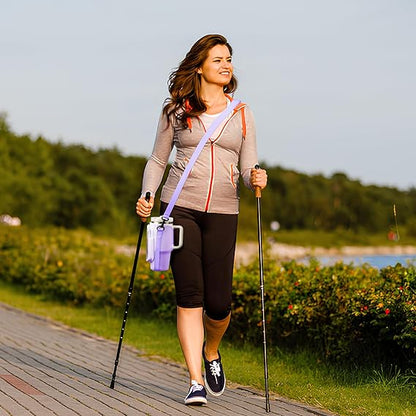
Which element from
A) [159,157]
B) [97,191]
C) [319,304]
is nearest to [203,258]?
[159,157]

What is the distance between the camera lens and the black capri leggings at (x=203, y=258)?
5723mm

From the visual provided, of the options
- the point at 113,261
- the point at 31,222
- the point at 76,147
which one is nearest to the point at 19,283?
the point at 113,261

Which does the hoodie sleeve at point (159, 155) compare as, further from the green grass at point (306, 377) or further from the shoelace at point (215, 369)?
the green grass at point (306, 377)

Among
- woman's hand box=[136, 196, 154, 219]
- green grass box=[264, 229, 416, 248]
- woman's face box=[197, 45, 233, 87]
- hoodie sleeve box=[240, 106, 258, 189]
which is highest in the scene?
green grass box=[264, 229, 416, 248]

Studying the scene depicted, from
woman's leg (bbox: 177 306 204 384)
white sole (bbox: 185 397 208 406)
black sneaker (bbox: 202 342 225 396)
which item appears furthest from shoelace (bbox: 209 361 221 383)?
white sole (bbox: 185 397 208 406)

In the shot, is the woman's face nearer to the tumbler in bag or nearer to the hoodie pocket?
the hoodie pocket

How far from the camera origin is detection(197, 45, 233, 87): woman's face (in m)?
5.83

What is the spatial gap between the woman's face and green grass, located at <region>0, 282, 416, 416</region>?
7.70ft

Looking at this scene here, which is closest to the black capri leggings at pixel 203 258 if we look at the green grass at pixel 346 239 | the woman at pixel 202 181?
the woman at pixel 202 181

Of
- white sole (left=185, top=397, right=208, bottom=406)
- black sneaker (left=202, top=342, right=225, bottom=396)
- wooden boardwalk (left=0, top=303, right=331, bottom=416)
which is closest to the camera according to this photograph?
wooden boardwalk (left=0, top=303, right=331, bottom=416)

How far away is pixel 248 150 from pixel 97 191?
60.9 m

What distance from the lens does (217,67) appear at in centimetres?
583

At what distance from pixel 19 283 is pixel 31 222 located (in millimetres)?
35051

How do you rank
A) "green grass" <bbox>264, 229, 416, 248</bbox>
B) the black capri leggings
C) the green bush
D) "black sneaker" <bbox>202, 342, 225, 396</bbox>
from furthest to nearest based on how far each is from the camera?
"green grass" <bbox>264, 229, 416, 248</bbox>, the green bush, "black sneaker" <bbox>202, 342, 225, 396</bbox>, the black capri leggings
